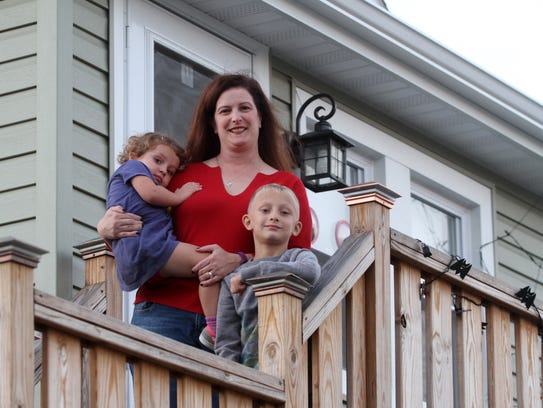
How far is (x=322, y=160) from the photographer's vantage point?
9.12 meters

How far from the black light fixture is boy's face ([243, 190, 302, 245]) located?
3.28 meters

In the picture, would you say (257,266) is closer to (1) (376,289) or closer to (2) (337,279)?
(2) (337,279)

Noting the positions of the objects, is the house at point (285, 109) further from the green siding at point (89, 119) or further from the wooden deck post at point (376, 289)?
the wooden deck post at point (376, 289)

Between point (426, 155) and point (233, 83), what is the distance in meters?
5.46

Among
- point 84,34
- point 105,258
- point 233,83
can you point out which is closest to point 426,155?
point 84,34

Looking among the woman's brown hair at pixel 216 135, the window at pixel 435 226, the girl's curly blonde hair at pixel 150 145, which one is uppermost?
the window at pixel 435 226

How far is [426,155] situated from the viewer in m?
11.5

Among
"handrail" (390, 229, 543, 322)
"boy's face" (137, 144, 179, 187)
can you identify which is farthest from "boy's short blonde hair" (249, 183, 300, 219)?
"handrail" (390, 229, 543, 322)

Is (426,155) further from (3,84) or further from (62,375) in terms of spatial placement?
(62,375)

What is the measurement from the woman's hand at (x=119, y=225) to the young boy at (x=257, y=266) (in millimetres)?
423

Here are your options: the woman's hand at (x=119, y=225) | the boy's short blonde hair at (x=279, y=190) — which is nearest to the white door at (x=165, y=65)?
the woman's hand at (x=119, y=225)

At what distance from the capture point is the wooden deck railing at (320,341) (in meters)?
4.50

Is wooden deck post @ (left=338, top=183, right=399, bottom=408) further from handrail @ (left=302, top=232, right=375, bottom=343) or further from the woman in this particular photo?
the woman

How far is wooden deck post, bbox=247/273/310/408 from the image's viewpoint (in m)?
5.39
